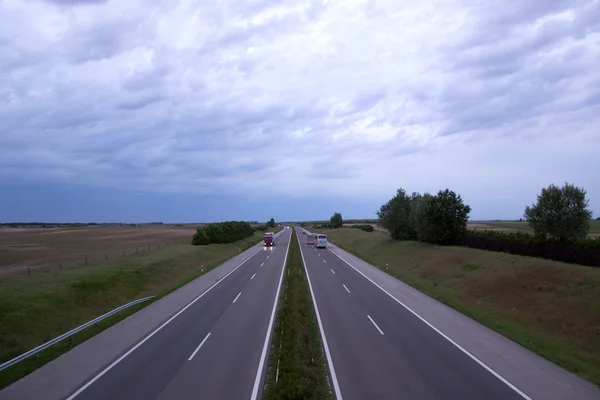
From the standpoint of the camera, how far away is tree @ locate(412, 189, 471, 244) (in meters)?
45.9

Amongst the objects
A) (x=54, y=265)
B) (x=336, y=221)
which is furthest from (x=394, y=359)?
(x=336, y=221)

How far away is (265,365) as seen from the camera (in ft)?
38.7

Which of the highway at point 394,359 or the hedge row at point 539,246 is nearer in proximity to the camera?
the highway at point 394,359

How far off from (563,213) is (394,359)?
996 inches

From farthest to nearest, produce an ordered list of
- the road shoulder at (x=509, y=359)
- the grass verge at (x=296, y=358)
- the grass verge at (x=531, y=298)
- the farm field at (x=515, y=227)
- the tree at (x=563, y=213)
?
the farm field at (x=515, y=227) < the tree at (x=563, y=213) < the grass verge at (x=531, y=298) < the road shoulder at (x=509, y=359) < the grass verge at (x=296, y=358)

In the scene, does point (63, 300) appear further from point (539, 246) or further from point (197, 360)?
point (539, 246)

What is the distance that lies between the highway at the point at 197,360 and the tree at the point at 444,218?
3016cm

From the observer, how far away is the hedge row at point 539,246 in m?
24.9

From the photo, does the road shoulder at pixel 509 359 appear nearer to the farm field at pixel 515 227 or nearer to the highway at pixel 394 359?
the highway at pixel 394 359

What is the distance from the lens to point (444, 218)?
151 feet

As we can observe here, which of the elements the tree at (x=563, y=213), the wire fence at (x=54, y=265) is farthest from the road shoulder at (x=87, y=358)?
the tree at (x=563, y=213)

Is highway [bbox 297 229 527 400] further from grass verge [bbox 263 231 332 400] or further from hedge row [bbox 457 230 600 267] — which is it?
hedge row [bbox 457 230 600 267]

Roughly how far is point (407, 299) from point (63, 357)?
52.3ft

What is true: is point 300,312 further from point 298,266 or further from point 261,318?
point 298,266
